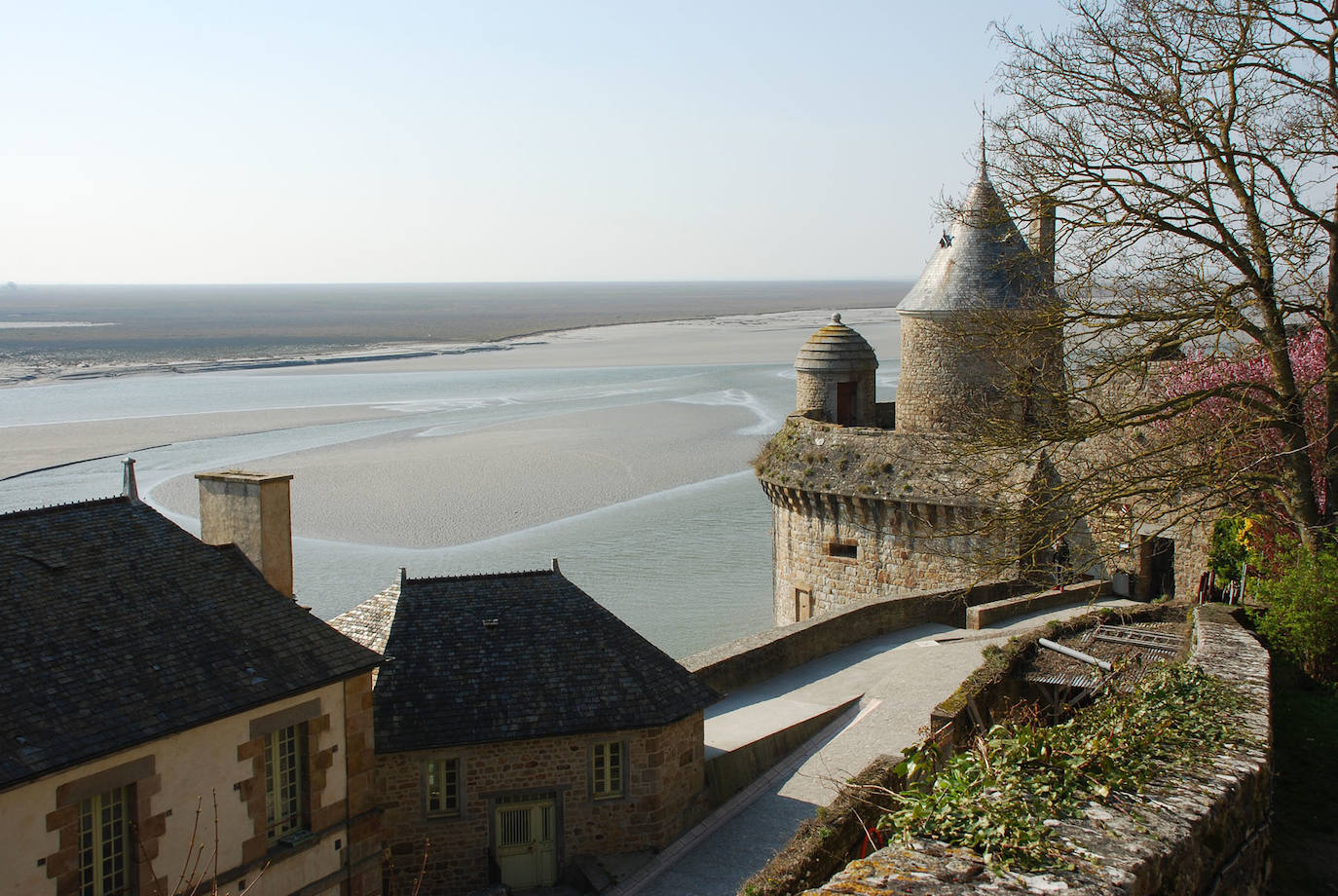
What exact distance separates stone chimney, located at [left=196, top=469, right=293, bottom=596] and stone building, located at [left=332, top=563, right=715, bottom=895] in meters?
1.62

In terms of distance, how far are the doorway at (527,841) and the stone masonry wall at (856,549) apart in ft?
31.9

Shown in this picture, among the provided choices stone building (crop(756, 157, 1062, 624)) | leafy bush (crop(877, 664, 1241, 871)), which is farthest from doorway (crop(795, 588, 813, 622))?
leafy bush (crop(877, 664, 1241, 871))

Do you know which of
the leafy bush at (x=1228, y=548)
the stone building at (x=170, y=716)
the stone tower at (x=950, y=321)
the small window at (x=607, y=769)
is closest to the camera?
the stone building at (x=170, y=716)

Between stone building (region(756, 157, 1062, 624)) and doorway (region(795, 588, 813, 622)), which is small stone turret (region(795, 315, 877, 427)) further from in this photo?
doorway (region(795, 588, 813, 622))

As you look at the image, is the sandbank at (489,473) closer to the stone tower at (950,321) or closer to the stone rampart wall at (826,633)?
the stone tower at (950,321)

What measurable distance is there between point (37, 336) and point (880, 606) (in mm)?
110286

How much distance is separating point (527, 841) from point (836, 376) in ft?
48.4

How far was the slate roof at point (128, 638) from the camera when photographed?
371 inches

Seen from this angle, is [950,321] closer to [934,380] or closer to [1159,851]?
[934,380]

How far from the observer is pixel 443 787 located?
1295 centimetres

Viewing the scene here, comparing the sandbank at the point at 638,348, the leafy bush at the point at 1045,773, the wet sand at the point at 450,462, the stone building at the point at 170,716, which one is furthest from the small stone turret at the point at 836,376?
the sandbank at the point at 638,348

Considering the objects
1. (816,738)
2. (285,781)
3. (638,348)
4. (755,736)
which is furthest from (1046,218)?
(638,348)

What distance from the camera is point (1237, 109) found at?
1154 centimetres

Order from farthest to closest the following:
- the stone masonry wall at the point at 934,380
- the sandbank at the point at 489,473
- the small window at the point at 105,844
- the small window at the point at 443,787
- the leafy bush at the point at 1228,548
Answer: the sandbank at the point at 489,473
the stone masonry wall at the point at 934,380
the leafy bush at the point at 1228,548
the small window at the point at 443,787
the small window at the point at 105,844
